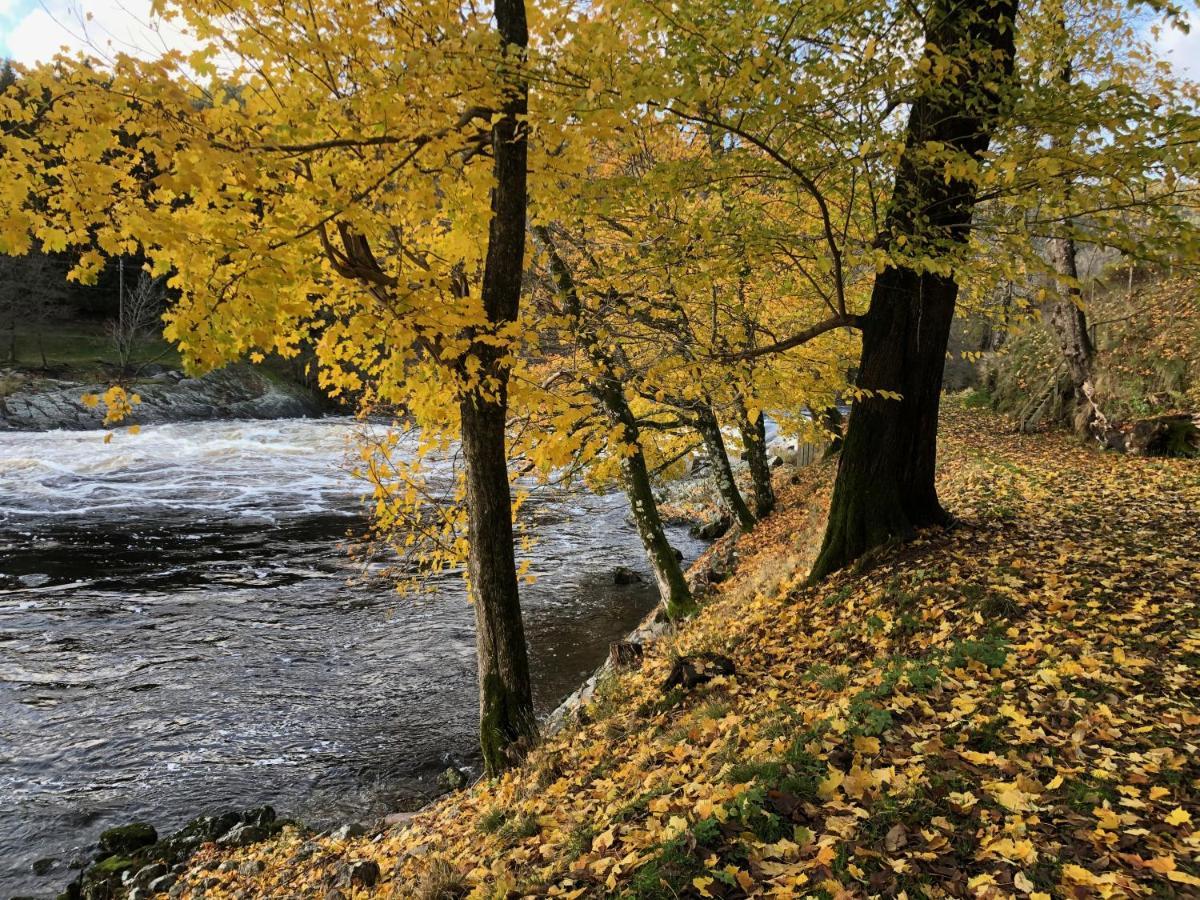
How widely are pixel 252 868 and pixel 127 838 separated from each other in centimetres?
188

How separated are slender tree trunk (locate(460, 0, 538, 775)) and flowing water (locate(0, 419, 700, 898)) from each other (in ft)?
8.07

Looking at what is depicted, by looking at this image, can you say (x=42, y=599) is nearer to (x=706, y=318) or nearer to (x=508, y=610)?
(x=508, y=610)

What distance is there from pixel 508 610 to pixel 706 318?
5185 mm

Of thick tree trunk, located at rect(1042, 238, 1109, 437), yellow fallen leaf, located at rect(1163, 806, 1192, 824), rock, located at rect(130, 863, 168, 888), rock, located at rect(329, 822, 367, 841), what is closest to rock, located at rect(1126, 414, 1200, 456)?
thick tree trunk, located at rect(1042, 238, 1109, 437)

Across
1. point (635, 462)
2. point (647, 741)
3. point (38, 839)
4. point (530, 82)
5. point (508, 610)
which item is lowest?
point (38, 839)

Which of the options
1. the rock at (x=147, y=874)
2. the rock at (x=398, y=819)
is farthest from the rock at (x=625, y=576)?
the rock at (x=147, y=874)

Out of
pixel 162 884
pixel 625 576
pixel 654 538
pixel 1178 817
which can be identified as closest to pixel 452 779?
pixel 162 884

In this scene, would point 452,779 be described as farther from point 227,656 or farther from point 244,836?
point 227,656

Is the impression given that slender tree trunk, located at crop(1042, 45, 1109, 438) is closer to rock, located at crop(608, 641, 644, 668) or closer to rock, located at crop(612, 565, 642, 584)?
rock, located at crop(612, 565, 642, 584)

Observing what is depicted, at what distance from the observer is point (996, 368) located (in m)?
21.0

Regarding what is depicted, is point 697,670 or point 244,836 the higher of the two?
point 697,670

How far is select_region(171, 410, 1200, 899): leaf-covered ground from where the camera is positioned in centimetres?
291

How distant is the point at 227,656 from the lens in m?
10.8

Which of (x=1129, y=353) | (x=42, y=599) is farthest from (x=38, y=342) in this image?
(x=1129, y=353)
